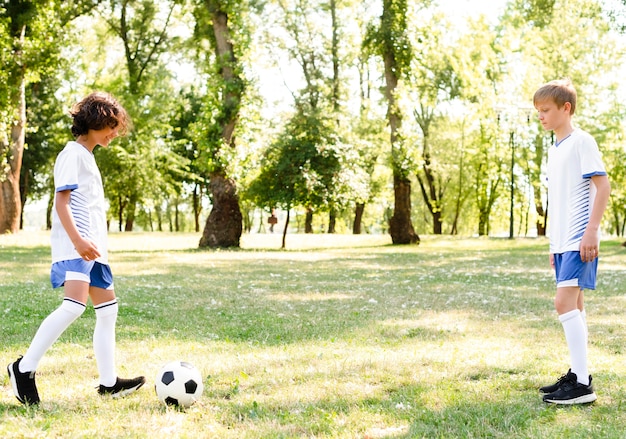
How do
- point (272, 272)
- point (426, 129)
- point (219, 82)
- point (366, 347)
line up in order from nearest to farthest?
1. point (366, 347)
2. point (272, 272)
3. point (219, 82)
4. point (426, 129)

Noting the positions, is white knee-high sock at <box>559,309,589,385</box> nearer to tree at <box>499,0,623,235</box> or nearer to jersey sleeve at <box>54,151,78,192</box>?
jersey sleeve at <box>54,151,78,192</box>

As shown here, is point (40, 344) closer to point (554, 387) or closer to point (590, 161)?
point (554, 387)

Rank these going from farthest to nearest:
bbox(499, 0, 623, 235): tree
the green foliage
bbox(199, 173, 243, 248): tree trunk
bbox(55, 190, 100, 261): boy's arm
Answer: bbox(499, 0, 623, 235): tree, the green foliage, bbox(199, 173, 243, 248): tree trunk, bbox(55, 190, 100, 261): boy's arm

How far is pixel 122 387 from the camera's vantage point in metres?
5.07

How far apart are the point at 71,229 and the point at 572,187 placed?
3.82m

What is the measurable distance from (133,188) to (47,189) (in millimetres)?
7144

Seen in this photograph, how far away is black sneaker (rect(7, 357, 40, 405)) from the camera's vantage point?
4.63 metres

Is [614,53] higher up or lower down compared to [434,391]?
higher up

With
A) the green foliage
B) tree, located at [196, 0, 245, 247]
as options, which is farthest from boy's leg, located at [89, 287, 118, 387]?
the green foliage

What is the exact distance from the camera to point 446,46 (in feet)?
127

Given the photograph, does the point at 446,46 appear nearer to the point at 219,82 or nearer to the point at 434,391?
the point at 219,82

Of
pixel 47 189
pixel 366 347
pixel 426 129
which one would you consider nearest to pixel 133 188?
pixel 47 189

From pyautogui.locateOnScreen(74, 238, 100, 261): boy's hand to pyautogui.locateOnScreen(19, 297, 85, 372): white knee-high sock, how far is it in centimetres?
38

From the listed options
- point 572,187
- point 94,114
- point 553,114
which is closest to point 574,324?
point 572,187
